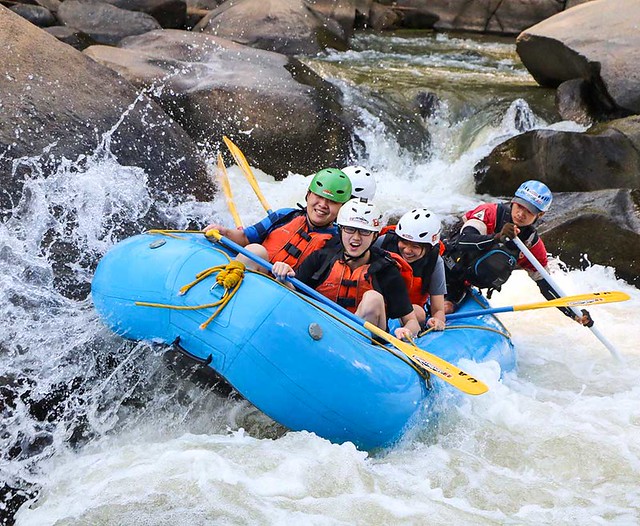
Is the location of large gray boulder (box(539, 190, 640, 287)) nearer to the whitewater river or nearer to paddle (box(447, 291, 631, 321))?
the whitewater river

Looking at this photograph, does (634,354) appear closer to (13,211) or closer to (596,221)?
(596,221)

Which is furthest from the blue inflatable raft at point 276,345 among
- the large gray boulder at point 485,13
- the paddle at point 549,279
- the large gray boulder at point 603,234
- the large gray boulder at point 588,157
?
the large gray boulder at point 485,13

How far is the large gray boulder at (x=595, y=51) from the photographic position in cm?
918

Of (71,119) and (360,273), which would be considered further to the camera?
(71,119)

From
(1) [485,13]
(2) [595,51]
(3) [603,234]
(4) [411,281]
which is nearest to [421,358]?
(4) [411,281]

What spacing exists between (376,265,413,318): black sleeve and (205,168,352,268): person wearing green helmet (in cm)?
46

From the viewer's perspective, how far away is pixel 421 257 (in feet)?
16.1

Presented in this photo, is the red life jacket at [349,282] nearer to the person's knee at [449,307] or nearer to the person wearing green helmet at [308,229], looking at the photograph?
the person wearing green helmet at [308,229]

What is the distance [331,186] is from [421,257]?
68 centimetres

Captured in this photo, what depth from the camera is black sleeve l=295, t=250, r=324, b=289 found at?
4.48 metres

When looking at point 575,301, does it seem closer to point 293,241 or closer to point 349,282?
point 349,282

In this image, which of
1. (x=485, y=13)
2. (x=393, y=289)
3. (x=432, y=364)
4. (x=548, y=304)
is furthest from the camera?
(x=485, y=13)

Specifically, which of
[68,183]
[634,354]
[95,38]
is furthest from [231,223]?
[95,38]

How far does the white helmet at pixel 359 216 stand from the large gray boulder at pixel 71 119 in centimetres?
245
